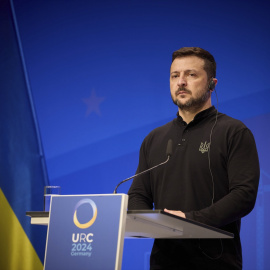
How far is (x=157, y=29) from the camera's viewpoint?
4289 millimetres

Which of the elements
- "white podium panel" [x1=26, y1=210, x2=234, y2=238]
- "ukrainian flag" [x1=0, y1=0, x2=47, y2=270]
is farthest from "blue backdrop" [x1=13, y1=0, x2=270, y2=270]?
"white podium panel" [x1=26, y1=210, x2=234, y2=238]

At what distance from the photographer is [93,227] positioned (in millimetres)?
1752

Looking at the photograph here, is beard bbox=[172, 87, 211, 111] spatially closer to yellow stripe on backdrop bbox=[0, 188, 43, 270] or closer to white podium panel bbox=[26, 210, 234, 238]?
white podium panel bbox=[26, 210, 234, 238]

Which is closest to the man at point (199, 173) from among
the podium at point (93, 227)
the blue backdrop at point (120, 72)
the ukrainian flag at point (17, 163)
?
the podium at point (93, 227)

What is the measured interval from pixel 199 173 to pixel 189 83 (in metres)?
0.52

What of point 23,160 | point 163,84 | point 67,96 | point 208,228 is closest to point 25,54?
point 67,96

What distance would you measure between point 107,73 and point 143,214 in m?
2.77

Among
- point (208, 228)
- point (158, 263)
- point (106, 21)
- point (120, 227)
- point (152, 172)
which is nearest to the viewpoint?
point (120, 227)

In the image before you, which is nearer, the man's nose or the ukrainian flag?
the man's nose

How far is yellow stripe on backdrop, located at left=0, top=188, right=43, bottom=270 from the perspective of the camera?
415 centimetres

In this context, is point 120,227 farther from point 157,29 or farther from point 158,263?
point 157,29

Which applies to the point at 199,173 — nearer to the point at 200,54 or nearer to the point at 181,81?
the point at 181,81

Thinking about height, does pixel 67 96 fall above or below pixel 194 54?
above

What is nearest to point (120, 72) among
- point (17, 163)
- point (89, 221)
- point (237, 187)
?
point (17, 163)
